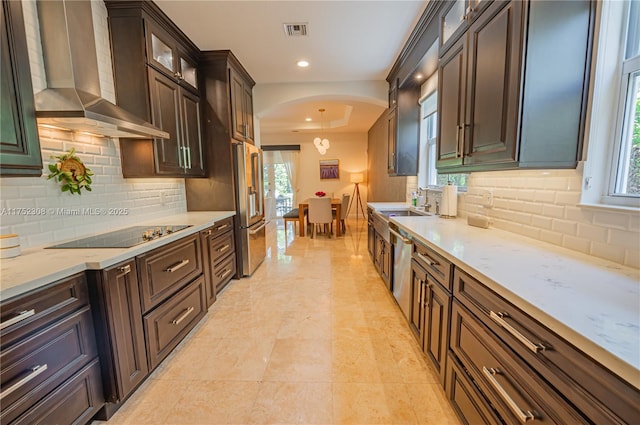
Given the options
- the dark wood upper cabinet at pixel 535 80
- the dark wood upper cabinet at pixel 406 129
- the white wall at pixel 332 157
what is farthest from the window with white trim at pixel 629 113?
the white wall at pixel 332 157

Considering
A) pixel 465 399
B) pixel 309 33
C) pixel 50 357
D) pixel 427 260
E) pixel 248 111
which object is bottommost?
pixel 465 399

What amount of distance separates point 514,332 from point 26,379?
73.6 inches

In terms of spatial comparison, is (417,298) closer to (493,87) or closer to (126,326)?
(493,87)

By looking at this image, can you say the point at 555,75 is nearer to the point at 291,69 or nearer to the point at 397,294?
the point at 397,294

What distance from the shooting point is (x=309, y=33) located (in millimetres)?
2592

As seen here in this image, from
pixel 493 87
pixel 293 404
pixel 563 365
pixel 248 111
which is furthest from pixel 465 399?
pixel 248 111

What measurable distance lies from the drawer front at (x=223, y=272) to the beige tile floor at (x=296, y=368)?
0.48 ft

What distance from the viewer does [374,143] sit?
21.6ft

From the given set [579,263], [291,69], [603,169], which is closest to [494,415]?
[579,263]

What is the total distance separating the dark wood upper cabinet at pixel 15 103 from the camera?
1220 mm

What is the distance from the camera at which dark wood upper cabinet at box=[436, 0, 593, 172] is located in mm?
1149

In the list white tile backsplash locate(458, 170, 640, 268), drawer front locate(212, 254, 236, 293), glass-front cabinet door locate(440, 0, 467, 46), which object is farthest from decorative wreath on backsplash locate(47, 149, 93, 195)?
white tile backsplash locate(458, 170, 640, 268)

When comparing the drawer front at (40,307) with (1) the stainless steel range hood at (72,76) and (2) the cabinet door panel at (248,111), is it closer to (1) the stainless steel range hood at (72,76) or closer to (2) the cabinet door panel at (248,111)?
(1) the stainless steel range hood at (72,76)

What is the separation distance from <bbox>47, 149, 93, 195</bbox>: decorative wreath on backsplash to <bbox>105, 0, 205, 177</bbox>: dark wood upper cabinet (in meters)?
0.43
